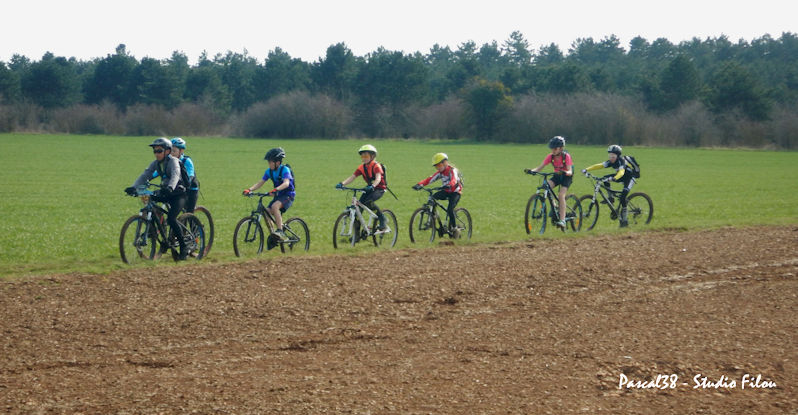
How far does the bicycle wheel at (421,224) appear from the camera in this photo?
46.5ft

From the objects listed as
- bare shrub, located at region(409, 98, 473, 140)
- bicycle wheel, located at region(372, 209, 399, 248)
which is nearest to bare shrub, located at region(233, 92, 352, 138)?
bare shrub, located at region(409, 98, 473, 140)

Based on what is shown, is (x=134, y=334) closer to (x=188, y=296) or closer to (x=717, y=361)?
(x=188, y=296)

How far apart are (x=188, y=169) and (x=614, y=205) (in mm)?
9471

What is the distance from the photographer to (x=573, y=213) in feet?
53.0

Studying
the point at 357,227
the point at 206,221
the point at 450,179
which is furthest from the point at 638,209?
the point at 206,221

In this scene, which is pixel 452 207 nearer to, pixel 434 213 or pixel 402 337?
pixel 434 213

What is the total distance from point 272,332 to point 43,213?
15.3 m

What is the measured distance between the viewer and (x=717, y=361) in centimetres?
664

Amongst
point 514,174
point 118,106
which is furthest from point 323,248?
point 118,106

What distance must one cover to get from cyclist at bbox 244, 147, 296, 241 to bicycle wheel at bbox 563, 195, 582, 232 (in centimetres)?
610

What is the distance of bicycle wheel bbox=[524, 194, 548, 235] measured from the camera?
15.7m

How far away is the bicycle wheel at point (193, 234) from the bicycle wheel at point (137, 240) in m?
0.46

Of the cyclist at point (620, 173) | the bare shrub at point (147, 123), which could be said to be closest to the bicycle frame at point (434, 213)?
the cyclist at point (620, 173)

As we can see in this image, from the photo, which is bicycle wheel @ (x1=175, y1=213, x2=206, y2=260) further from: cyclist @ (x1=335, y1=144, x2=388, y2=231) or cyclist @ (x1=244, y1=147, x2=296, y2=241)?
cyclist @ (x1=335, y1=144, x2=388, y2=231)
